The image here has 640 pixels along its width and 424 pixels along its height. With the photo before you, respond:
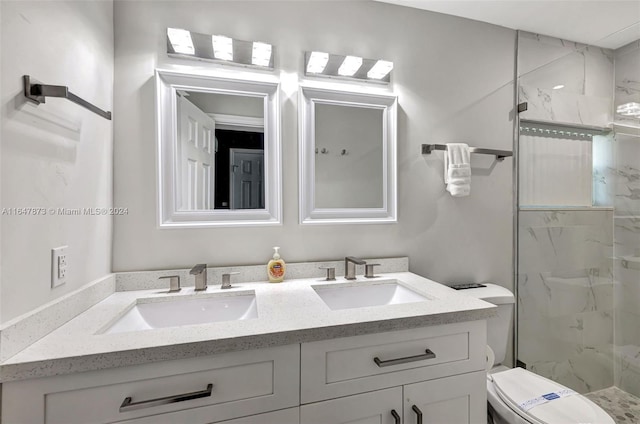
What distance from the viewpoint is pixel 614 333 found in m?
1.82

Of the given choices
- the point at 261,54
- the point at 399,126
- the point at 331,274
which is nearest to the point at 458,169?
the point at 399,126

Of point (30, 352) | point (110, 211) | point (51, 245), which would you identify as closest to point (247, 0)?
point (110, 211)

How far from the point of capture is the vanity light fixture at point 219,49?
1.30m

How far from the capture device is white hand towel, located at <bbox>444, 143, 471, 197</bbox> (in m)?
1.61

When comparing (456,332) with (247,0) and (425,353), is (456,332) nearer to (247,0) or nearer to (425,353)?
(425,353)

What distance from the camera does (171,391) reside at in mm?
767

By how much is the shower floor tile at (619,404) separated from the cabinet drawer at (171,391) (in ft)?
6.63

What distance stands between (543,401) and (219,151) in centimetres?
176

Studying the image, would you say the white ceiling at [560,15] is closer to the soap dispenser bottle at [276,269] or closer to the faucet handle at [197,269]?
the soap dispenser bottle at [276,269]

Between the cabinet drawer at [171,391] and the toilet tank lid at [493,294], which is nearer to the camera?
the cabinet drawer at [171,391]

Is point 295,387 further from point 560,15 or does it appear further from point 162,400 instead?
point 560,15

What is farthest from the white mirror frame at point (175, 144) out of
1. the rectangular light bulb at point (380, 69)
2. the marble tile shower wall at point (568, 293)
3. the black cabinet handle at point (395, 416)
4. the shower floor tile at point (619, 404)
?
the shower floor tile at point (619, 404)

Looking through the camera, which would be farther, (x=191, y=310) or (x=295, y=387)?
(x=191, y=310)

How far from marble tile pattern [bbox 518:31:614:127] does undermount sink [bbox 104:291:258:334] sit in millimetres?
1981
